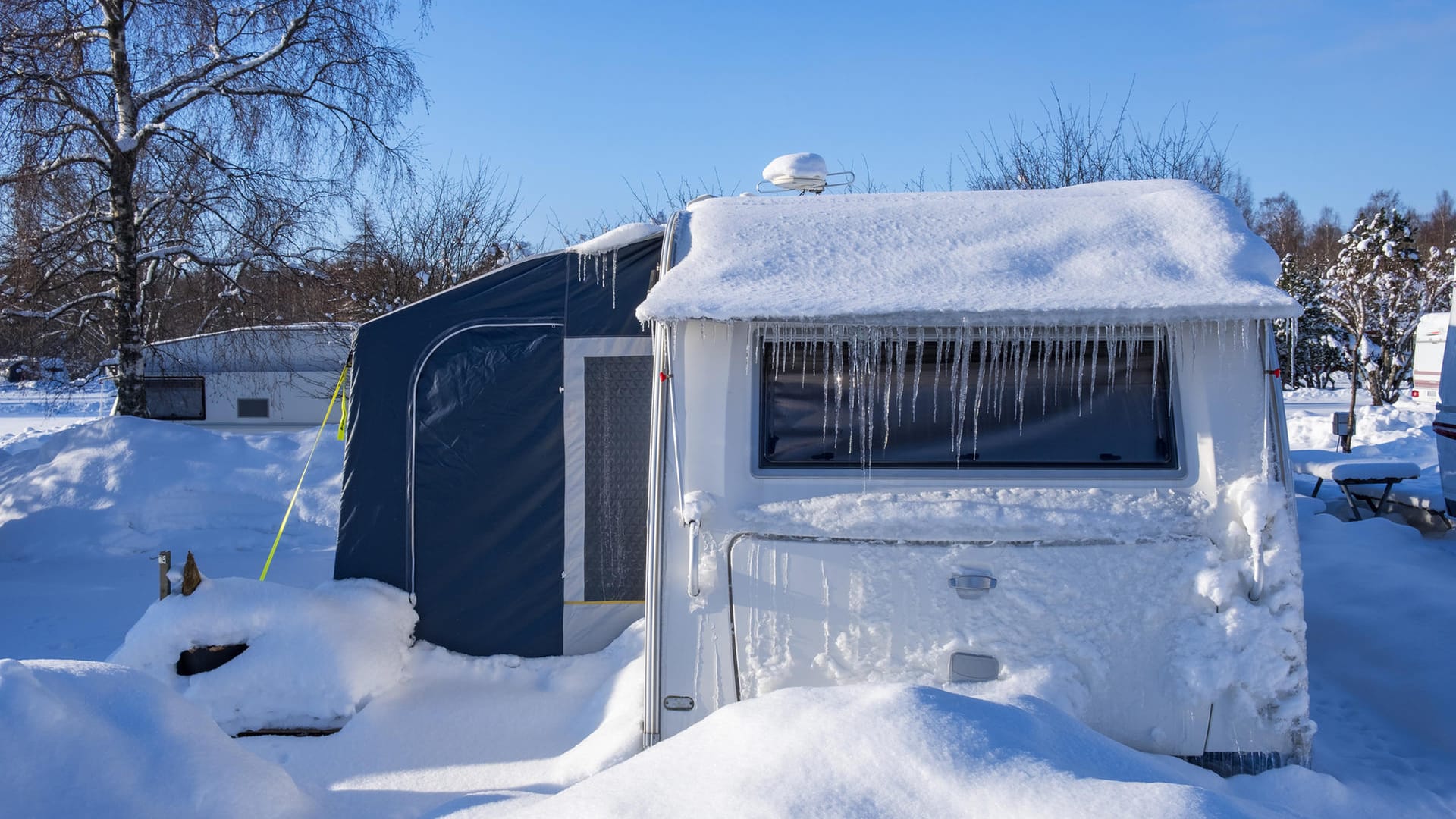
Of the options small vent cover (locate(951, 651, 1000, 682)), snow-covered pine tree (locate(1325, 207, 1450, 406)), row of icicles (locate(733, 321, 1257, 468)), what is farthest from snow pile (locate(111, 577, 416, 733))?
snow-covered pine tree (locate(1325, 207, 1450, 406))

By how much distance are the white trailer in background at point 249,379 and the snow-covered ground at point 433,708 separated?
133 inches

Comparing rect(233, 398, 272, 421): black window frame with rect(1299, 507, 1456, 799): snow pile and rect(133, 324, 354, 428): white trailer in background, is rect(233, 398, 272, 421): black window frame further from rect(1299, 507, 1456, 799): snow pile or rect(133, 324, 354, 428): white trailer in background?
rect(1299, 507, 1456, 799): snow pile

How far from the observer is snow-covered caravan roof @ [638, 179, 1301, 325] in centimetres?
332

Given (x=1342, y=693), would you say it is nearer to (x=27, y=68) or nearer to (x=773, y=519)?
(x=773, y=519)

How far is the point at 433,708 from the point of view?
177 inches

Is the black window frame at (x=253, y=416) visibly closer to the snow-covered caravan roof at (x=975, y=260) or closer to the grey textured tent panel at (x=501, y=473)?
the grey textured tent panel at (x=501, y=473)

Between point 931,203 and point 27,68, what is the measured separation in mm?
9839

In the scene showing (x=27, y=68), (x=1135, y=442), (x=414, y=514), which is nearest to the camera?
(x=1135, y=442)

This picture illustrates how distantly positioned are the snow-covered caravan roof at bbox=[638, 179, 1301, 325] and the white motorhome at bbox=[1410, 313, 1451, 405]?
33.6 feet

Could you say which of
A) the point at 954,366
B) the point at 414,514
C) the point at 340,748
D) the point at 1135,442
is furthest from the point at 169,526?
the point at 1135,442

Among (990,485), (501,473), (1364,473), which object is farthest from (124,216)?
(1364,473)

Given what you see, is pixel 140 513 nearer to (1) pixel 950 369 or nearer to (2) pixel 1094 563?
(1) pixel 950 369

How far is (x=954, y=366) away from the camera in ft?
11.8

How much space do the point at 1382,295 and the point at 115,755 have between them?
27.1 metres
